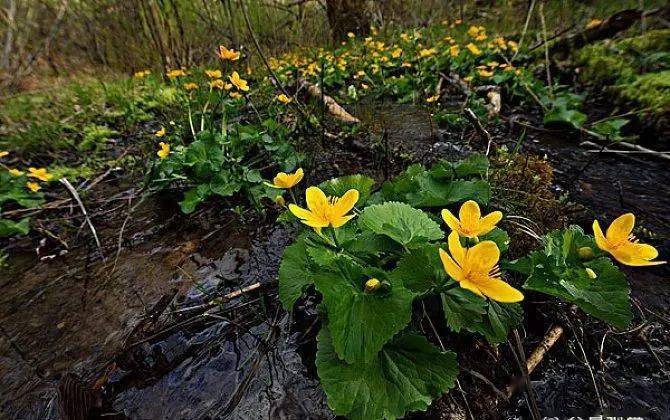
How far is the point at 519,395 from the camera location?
1.15m

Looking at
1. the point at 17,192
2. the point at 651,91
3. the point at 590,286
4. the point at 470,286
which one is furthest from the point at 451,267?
the point at 651,91

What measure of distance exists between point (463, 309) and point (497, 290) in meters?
0.27

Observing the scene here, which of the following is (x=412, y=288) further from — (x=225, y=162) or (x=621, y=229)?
(x=225, y=162)

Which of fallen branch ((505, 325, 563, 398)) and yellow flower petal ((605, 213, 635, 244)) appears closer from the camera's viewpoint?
yellow flower petal ((605, 213, 635, 244))

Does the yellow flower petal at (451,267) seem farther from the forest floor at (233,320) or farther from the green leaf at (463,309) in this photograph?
the forest floor at (233,320)

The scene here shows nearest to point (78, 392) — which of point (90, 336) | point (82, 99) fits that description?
point (90, 336)

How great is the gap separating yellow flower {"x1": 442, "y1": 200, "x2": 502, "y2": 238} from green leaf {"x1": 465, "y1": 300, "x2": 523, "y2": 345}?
24cm

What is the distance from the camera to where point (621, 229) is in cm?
102

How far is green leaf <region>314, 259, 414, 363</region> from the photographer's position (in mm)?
934

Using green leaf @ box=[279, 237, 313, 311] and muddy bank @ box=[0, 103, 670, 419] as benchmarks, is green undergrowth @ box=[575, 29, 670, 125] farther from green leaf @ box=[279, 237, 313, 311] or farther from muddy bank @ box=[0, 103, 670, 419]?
green leaf @ box=[279, 237, 313, 311]

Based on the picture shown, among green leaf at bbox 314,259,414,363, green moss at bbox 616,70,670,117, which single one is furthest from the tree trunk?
green leaf at bbox 314,259,414,363

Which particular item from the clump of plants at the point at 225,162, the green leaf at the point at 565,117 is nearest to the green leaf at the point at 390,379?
the clump of plants at the point at 225,162

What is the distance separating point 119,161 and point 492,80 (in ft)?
14.6

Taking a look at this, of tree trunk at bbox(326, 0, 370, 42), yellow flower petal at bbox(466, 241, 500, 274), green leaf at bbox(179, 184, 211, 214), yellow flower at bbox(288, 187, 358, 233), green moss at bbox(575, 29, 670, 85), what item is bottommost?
green moss at bbox(575, 29, 670, 85)
